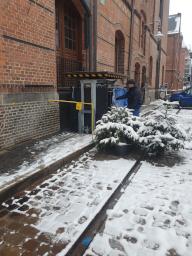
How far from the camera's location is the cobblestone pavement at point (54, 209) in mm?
2688

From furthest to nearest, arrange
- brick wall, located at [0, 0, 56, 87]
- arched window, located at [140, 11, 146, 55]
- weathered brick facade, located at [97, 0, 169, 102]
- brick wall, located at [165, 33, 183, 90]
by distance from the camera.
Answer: brick wall, located at [165, 33, 183, 90], arched window, located at [140, 11, 146, 55], weathered brick facade, located at [97, 0, 169, 102], brick wall, located at [0, 0, 56, 87]

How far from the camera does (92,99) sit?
7.46m

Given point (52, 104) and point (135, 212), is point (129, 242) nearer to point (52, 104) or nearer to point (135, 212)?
point (135, 212)

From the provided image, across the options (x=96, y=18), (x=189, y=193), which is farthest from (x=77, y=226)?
(x=96, y=18)

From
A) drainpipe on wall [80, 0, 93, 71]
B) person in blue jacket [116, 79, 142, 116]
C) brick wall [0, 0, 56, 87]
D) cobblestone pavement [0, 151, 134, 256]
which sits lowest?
cobblestone pavement [0, 151, 134, 256]

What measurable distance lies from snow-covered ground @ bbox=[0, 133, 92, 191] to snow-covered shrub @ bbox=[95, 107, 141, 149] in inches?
22.3

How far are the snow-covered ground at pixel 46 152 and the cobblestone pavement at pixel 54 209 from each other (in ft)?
1.02

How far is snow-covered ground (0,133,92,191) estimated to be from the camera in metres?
4.04

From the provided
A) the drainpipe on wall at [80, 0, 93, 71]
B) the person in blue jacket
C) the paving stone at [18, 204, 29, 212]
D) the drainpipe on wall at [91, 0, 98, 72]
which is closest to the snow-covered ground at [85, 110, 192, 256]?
the paving stone at [18, 204, 29, 212]

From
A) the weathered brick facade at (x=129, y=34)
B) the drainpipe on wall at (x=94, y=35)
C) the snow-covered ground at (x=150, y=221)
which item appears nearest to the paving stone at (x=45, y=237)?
the snow-covered ground at (x=150, y=221)

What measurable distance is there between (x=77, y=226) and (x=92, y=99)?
496 cm

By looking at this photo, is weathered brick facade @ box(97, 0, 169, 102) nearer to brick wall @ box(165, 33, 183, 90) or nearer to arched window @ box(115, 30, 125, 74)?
arched window @ box(115, 30, 125, 74)

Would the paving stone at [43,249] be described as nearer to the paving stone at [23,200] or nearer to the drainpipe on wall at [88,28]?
the paving stone at [23,200]

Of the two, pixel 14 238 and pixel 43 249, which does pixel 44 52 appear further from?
pixel 43 249
